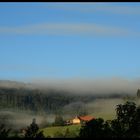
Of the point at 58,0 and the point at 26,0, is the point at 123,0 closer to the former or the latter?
the point at 58,0

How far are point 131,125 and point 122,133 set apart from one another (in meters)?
0.25

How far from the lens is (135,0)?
15.5 ft

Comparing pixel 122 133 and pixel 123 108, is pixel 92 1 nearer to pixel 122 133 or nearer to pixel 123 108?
pixel 122 133

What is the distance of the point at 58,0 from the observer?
461cm

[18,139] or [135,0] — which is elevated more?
[135,0]

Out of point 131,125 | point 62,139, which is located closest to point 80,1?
point 62,139

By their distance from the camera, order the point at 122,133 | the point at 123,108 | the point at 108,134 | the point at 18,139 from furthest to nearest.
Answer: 1. the point at 123,108
2. the point at 122,133
3. the point at 108,134
4. the point at 18,139

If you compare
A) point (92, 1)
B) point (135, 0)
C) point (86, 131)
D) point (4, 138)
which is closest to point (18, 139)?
point (4, 138)

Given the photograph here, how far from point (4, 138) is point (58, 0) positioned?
66.0 inches

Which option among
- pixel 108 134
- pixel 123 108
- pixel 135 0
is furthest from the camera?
pixel 123 108

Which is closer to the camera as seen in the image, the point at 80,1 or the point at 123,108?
the point at 80,1

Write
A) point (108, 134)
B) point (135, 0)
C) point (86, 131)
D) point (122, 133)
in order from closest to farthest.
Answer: point (135, 0) < point (86, 131) < point (108, 134) < point (122, 133)

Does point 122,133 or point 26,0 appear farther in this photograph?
point 122,133

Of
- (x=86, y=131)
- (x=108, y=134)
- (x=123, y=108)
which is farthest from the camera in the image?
(x=123, y=108)
